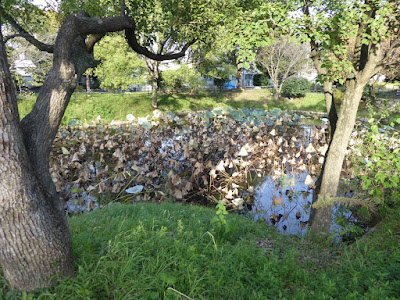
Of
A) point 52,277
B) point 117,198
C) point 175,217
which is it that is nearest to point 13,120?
point 52,277

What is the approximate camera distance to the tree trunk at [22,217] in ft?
6.89

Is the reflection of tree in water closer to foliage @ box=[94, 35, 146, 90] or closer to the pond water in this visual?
the pond water

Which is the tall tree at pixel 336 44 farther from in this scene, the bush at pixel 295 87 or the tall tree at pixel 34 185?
the bush at pixel 295 87

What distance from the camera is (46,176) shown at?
8.33 ft

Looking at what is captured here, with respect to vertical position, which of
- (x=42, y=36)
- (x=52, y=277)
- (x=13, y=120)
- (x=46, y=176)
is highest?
(x=42, y=36)

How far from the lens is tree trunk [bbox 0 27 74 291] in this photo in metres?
2.10

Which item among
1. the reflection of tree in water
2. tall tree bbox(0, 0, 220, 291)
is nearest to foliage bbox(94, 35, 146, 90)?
the reflection of tree in water

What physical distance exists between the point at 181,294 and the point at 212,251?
0.89m

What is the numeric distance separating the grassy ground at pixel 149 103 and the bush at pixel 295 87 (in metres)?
0.71

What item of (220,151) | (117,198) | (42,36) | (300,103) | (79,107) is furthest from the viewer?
(300,103)

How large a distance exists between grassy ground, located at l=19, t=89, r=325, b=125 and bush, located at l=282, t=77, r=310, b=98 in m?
0.71

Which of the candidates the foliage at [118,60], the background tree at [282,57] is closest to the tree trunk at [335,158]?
the foliage at [118,60]

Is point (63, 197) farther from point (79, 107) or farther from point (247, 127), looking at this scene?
point (79, 107)

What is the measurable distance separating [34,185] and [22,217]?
26 centimetres
